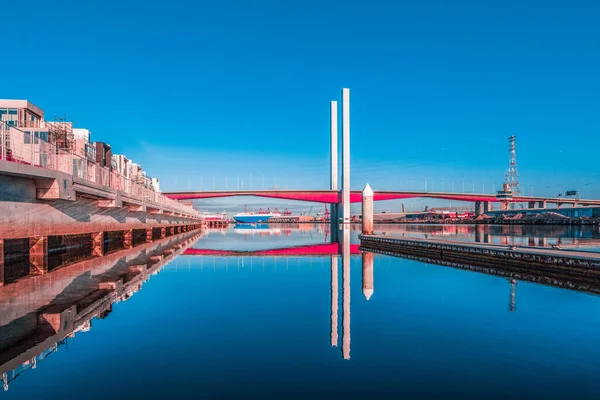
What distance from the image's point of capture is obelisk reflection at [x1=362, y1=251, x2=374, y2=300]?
11.5m

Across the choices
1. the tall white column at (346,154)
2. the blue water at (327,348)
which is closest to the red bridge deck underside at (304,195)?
the tall white column at (346,154)

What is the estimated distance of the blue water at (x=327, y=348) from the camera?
16.2 feet

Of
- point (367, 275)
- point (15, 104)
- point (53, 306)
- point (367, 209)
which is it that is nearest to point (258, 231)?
point (367, 209)

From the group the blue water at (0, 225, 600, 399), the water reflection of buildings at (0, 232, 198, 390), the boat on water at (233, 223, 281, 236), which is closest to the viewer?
the blue water at (0, 225, 600, 399)

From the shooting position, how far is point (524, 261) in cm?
1492

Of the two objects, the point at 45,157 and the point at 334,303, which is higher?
the point at 45,157

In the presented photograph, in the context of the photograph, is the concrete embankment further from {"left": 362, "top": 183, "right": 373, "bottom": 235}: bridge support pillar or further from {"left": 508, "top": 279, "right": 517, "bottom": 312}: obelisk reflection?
{"left": 362, "top": 183, "right": 373, "bottom": 235}: bridge support pillar

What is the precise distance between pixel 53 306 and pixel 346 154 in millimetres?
57920

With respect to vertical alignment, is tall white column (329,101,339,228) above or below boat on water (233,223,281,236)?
above

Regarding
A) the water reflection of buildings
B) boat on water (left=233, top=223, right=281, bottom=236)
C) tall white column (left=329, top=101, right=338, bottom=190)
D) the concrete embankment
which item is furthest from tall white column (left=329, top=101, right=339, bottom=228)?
the water reflection of buildings

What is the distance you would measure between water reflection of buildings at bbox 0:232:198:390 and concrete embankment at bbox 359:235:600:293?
1131 cm

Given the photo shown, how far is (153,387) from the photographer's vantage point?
4.91m

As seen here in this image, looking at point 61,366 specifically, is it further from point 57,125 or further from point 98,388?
point 57,125

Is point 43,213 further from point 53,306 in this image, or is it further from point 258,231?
point 258,231
